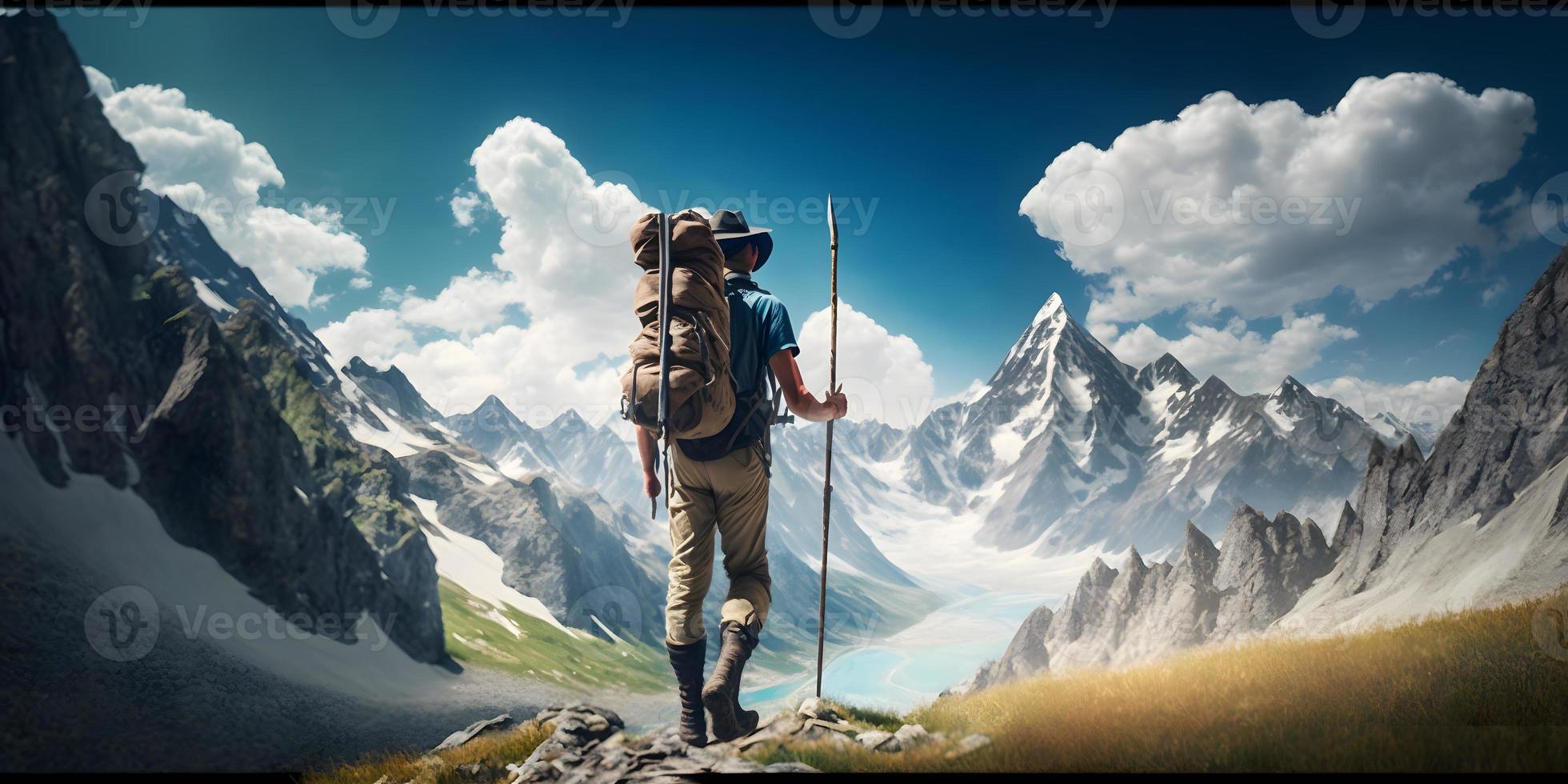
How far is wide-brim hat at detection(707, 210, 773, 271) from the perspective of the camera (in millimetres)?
5777

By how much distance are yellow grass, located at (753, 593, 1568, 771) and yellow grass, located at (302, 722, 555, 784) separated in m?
2.60

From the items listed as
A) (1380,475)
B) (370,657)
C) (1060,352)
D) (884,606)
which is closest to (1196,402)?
(1060,352)

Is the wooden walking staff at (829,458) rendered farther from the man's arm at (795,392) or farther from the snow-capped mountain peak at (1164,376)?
the snow-capped mountain peak at (1164,376)

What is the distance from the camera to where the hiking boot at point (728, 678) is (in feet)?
16.1

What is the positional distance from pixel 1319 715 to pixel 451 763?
22.8ft

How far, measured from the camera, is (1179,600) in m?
23.7

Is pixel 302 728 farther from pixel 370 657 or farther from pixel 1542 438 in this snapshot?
pixel 1542 438

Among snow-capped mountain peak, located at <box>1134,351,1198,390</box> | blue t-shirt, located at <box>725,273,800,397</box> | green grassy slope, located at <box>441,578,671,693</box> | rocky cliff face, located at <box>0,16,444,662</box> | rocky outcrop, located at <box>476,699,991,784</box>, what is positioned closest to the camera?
rocky outcrop, located at <box>476,699,991,784</box>

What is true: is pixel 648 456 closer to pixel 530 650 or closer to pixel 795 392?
pixel 795 392

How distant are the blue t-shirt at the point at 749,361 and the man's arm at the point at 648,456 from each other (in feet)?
1.04

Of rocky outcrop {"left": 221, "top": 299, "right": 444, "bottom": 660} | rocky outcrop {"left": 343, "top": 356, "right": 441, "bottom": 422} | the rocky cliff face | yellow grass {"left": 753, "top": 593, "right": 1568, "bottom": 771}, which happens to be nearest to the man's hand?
yellow grass {"left": 753, "top": 593, "right": 1568, "bottom": 771}

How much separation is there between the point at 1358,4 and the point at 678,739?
37.5 feet

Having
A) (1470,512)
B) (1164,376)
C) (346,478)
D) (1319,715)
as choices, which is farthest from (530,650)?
(1319,715)

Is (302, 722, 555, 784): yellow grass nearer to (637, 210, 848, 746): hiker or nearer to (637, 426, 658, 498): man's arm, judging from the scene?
(637, 210, 848, 746): hiker
